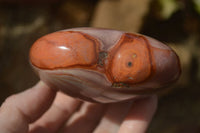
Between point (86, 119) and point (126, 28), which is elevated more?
point (126, 28)

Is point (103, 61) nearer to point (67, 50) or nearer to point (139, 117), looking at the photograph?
point (67, 50)

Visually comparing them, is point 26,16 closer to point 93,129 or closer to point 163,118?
point 93,129

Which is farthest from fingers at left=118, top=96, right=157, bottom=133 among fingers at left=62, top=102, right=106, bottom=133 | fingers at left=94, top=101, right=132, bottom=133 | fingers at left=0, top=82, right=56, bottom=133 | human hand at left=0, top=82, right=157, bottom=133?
fingers at left=0, top=82, right=56, bottom=133

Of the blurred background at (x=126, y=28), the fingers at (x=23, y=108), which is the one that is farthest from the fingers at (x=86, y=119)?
the blurred background at (x=126, y=28)

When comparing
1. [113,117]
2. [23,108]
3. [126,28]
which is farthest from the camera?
[126,28]

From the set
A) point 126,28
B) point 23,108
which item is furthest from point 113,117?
point 126,28

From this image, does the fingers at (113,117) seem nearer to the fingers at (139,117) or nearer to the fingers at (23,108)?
the fingers at (139,117)
